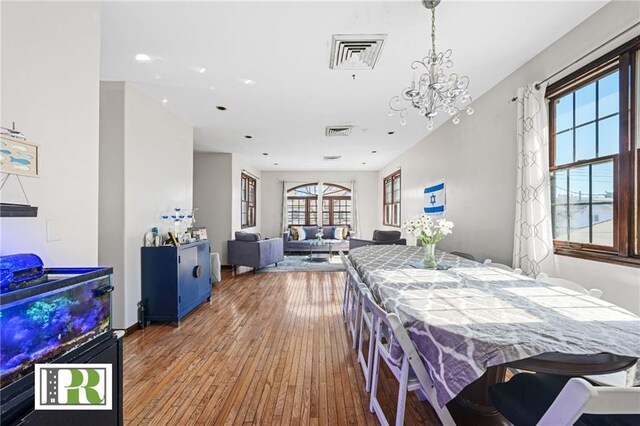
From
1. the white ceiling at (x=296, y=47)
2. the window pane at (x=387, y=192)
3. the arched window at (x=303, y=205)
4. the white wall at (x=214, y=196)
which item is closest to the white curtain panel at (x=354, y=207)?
the window pane at (x=387, y=192)

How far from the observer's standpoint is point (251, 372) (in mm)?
2133

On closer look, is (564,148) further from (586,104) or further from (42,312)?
(42,312)

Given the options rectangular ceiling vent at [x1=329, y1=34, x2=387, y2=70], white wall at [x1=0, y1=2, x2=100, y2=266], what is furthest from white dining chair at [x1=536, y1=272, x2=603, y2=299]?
white wall at [x1=0, y1=2, x2=100, y2=266]

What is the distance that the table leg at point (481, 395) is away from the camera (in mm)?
1628

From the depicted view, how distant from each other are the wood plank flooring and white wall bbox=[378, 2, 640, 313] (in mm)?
1559

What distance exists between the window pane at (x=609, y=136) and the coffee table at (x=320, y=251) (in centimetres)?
579

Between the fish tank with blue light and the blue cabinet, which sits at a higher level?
the fish tank with blue light

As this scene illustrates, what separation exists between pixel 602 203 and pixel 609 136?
0.47 meters

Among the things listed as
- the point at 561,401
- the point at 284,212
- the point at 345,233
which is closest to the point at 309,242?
the point at 345,233

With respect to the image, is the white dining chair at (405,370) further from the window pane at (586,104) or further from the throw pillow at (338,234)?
the throw pillow at (338,234)

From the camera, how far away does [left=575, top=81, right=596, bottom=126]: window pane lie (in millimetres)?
1953

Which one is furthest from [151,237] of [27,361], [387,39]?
[387,39]

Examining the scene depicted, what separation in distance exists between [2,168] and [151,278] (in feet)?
7.73

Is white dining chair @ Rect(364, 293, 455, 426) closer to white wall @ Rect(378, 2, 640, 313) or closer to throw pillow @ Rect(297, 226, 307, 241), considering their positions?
white wall @ Rect(378, 2, 640, 313)
